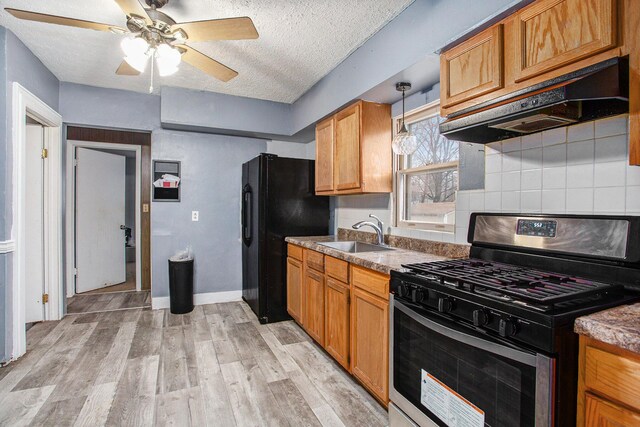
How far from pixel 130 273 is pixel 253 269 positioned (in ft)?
10.9

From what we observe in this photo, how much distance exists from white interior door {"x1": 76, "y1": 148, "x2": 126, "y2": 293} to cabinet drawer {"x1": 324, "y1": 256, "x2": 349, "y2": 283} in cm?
377

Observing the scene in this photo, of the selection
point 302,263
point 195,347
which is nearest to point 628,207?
point 302,263

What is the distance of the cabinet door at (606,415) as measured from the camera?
827 mm

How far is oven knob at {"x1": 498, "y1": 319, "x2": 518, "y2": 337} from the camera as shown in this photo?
1017 millimetres

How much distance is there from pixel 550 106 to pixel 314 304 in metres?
2.09

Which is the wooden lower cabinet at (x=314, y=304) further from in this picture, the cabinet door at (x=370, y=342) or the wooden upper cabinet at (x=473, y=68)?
the wooden upper cabinet at (x=473, y=68)

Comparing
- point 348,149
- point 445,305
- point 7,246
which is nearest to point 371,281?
point 445,305

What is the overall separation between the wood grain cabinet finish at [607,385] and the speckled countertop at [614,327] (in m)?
0.03

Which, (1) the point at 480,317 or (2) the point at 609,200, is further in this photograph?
(2) the point at 609,200

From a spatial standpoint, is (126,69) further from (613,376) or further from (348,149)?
(613,376)

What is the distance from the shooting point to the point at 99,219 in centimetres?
463

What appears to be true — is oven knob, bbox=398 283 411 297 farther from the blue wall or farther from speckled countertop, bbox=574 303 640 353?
the blue wall

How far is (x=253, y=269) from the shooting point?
3.55 meters

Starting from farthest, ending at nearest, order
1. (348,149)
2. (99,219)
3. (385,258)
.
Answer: (99,219), (348,149), (385,258)
